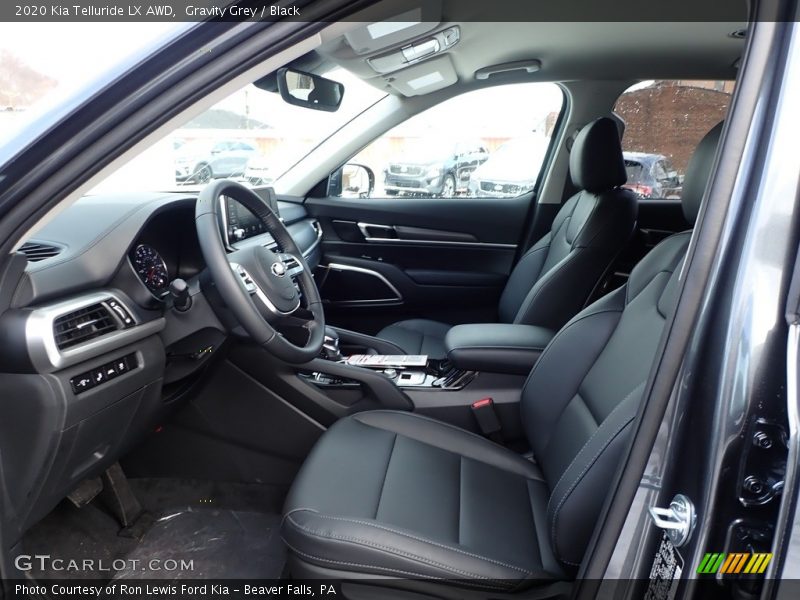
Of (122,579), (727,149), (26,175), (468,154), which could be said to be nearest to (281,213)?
(468,154)

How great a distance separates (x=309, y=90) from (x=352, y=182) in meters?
1.32

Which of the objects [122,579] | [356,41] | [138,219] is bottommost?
[122,579]

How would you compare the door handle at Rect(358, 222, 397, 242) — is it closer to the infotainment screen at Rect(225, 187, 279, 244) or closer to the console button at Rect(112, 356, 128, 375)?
the infotainment screen at Rect(225, 187, 279, 244)

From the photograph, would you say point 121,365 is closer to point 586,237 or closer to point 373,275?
point 586,237

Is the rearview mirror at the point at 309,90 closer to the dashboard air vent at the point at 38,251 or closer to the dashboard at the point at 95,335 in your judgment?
the dashboard at the point at 95,335

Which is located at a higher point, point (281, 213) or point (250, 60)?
point (250, 60)

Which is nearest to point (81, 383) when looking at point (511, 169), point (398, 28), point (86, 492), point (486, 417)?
point (86, 492)

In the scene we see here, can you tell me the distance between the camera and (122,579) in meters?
1.71

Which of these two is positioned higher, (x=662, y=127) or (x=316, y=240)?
(x=662, y=127)

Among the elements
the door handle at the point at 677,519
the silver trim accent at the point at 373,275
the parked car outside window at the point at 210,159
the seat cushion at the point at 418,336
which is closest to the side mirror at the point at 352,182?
the silver trim accent at the point at 373,275

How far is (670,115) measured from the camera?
288cm

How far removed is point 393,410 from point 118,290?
81 centimetres

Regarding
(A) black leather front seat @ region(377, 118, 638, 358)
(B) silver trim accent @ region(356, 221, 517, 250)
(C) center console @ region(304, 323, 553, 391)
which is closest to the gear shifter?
(C) center console @ region(304, 323, 553, 391)

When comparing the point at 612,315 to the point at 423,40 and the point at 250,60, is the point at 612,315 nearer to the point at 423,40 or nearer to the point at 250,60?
the point at 250,60
